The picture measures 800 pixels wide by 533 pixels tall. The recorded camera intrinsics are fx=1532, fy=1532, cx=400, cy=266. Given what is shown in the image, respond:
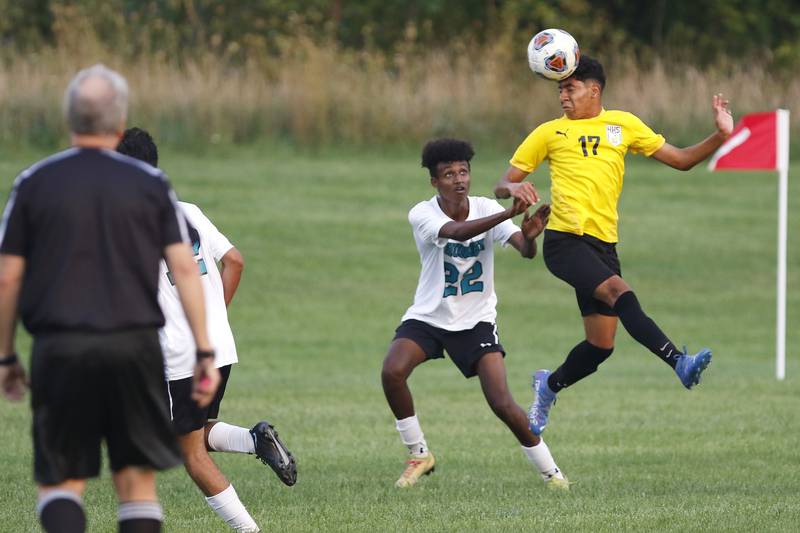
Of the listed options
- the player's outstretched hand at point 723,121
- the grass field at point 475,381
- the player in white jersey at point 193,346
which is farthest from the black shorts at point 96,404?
the player's outstretched hand at point 723,121

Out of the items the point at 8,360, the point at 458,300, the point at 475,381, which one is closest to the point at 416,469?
the point at 458,300

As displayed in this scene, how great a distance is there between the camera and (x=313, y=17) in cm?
3519

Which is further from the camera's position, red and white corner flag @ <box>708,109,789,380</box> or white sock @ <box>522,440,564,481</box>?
red and white corner flag @ <box>708,109,789,380</box>

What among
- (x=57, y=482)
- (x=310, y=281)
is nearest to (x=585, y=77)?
(x=57, y=482)

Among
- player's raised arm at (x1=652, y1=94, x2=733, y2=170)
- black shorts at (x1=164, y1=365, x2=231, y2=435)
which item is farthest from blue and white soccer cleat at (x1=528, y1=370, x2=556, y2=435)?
black shorts at (x1=164, y1=365, x2=231, y2=435)

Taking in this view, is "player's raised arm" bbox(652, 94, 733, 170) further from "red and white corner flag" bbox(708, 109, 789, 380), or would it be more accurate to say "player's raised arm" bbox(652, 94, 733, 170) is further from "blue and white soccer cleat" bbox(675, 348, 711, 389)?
"red and white corner flag" bbox(708, 109, 789, 380)

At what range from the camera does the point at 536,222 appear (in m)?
8.28

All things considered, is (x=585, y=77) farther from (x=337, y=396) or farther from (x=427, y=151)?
(x=337, y=396)

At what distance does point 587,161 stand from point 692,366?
1328 mm

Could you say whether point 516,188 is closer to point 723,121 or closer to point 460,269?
point 460,269

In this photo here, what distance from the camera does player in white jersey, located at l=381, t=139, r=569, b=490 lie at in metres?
8.76

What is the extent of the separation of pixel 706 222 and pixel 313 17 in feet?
42.6

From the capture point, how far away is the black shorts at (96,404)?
5.14 metres

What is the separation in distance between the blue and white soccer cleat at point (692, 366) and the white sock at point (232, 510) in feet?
8.19
